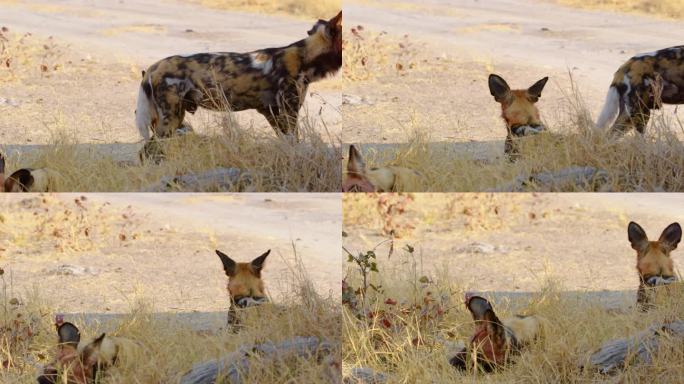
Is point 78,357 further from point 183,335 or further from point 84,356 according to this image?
point 183,335

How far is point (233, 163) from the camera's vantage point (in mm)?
6430

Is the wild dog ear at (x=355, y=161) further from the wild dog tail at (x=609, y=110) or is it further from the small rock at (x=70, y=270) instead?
the small rock at (x=70, y=270)

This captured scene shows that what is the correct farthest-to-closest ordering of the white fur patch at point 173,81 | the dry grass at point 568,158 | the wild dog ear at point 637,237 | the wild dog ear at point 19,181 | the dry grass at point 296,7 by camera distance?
the dry grass at point 296,7 < the wild dog ear at point 637,237 < the white fur patch at point 173,81 < the wild dog ear at point 19,181 < the dry grass at point 568,158

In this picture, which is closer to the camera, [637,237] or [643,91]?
[643,91]

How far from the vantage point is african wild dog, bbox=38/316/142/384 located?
660 centimetres

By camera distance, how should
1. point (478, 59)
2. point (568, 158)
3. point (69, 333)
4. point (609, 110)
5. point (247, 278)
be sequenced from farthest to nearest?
1. point (478, 59)
2. point (69, 333)
3. point (247, 278)
4. point (609, 110)
5. point (568, 158)

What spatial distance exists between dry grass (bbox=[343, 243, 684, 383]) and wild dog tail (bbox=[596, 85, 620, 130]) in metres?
0.92

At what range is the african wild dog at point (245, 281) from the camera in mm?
6594

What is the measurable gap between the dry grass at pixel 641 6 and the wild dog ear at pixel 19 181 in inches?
120

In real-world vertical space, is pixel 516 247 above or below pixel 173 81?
below

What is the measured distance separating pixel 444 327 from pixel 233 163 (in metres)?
1.49

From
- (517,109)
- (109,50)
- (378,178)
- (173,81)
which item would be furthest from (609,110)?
(109,50)

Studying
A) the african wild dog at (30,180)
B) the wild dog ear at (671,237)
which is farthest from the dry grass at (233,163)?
the wild dog ear at (671,237)

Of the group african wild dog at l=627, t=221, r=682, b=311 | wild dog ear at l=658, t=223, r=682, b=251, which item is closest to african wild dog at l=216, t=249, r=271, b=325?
african wild dog at l=627, t=221, r=682, b=311
